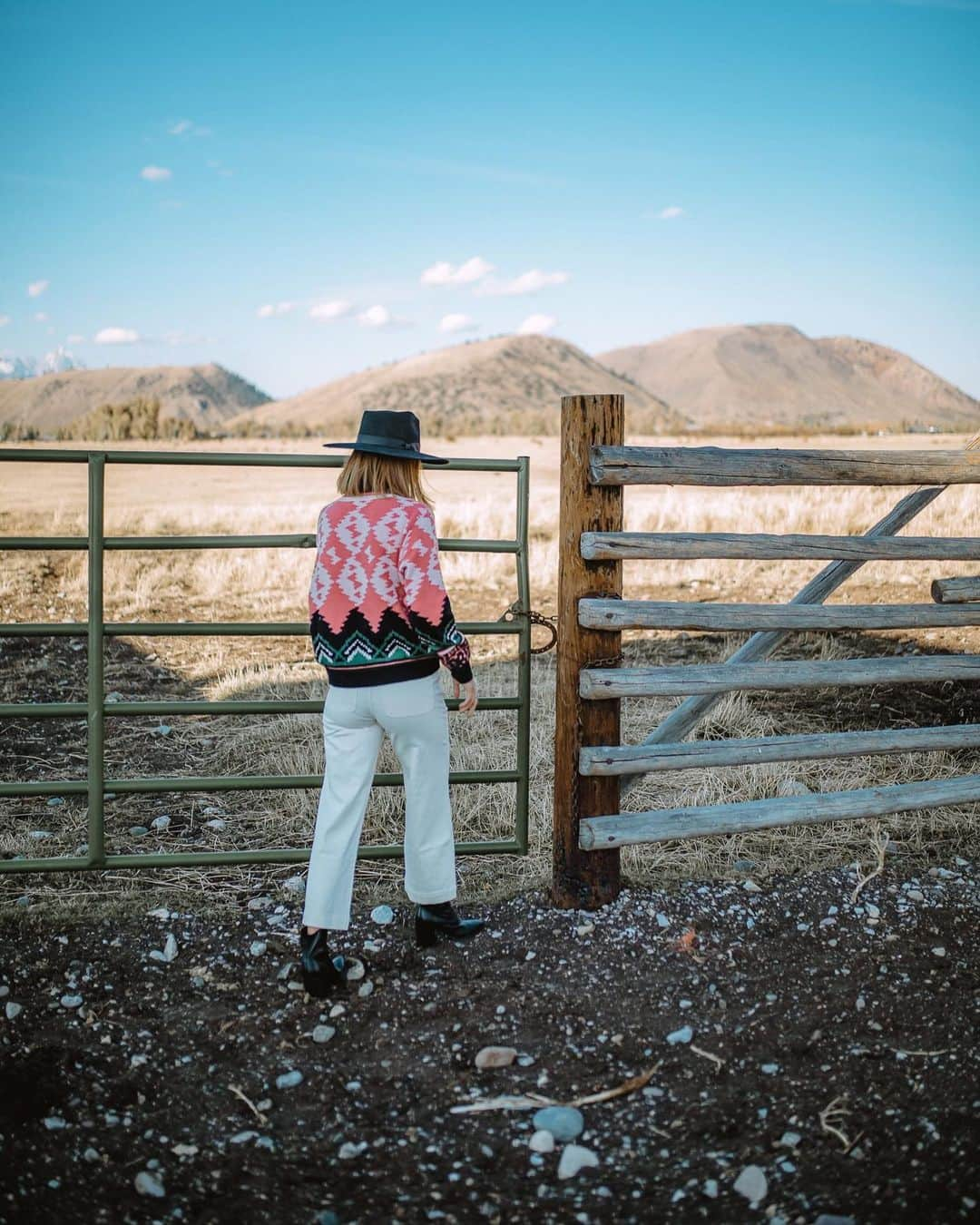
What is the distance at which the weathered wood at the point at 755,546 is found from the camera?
4164mm

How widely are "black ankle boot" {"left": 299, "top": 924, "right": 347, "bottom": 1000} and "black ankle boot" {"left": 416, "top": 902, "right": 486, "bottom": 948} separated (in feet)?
1.31

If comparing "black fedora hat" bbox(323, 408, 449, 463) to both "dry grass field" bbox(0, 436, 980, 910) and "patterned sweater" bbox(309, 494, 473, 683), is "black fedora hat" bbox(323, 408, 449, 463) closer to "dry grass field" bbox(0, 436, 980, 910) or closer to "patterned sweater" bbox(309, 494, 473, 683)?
"patterned sweater" bbox(309, 494, 473, 683)

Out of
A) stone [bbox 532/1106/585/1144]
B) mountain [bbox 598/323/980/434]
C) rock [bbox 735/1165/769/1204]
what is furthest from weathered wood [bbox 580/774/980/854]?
mountain [bbox 598/323/980/434]

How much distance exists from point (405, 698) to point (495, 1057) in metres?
1.23

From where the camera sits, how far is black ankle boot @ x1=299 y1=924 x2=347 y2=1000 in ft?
12.6

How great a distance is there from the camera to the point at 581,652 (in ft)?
14.0

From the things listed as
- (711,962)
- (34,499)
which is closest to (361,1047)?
(711,962)

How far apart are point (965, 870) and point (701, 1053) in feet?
6.97

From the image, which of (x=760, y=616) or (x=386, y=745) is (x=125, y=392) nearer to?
(x=386, y=745)

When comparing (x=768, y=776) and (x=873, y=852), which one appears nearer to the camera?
(x=873, y=852)

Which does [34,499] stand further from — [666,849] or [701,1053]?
[701,1053]

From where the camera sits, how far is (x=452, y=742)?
6.93 meters

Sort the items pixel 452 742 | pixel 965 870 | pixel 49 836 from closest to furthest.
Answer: pixel 965 870
pixel 49 836
pixel 452 742

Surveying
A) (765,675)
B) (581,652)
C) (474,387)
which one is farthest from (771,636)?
(474,387)
